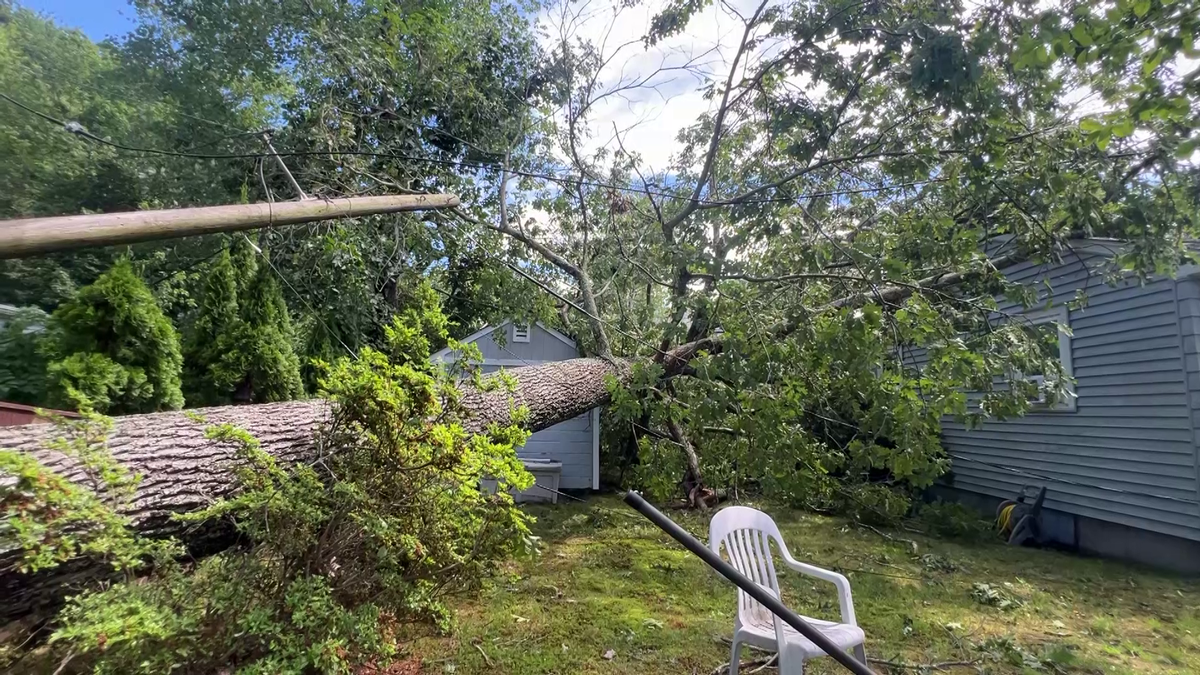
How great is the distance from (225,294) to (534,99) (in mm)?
4070

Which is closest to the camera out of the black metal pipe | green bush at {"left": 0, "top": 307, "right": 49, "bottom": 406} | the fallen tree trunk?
the black metal pipe

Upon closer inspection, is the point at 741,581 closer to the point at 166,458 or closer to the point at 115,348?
the point at 166,458

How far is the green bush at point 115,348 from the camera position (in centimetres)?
348

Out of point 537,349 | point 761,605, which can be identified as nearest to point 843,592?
point 761,605

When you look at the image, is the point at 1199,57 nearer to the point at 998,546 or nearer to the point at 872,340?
the point at 872,340

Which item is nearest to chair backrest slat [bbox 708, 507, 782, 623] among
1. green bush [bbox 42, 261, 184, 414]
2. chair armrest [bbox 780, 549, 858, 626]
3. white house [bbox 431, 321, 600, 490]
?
chair armrest [bbox 780, 549, 858, 626]

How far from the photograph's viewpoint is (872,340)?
11.3 ft

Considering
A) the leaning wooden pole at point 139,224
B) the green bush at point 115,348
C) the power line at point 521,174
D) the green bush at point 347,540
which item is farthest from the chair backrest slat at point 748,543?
the green bush at point 115,348

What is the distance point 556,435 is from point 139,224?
21.8 feet

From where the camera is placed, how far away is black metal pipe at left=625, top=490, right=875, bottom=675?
0.85 metres

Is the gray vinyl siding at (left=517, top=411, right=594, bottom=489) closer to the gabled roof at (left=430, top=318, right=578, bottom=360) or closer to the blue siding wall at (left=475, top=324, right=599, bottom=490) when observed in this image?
the blue siding wall at (left=475, top=324, right=599, bottom=490)

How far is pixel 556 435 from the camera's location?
8.41m

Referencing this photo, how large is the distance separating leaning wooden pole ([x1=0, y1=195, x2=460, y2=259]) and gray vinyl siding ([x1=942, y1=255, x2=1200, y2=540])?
5648 mm

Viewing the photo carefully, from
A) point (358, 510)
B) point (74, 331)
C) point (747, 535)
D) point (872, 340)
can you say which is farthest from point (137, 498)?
point (872, 340)
